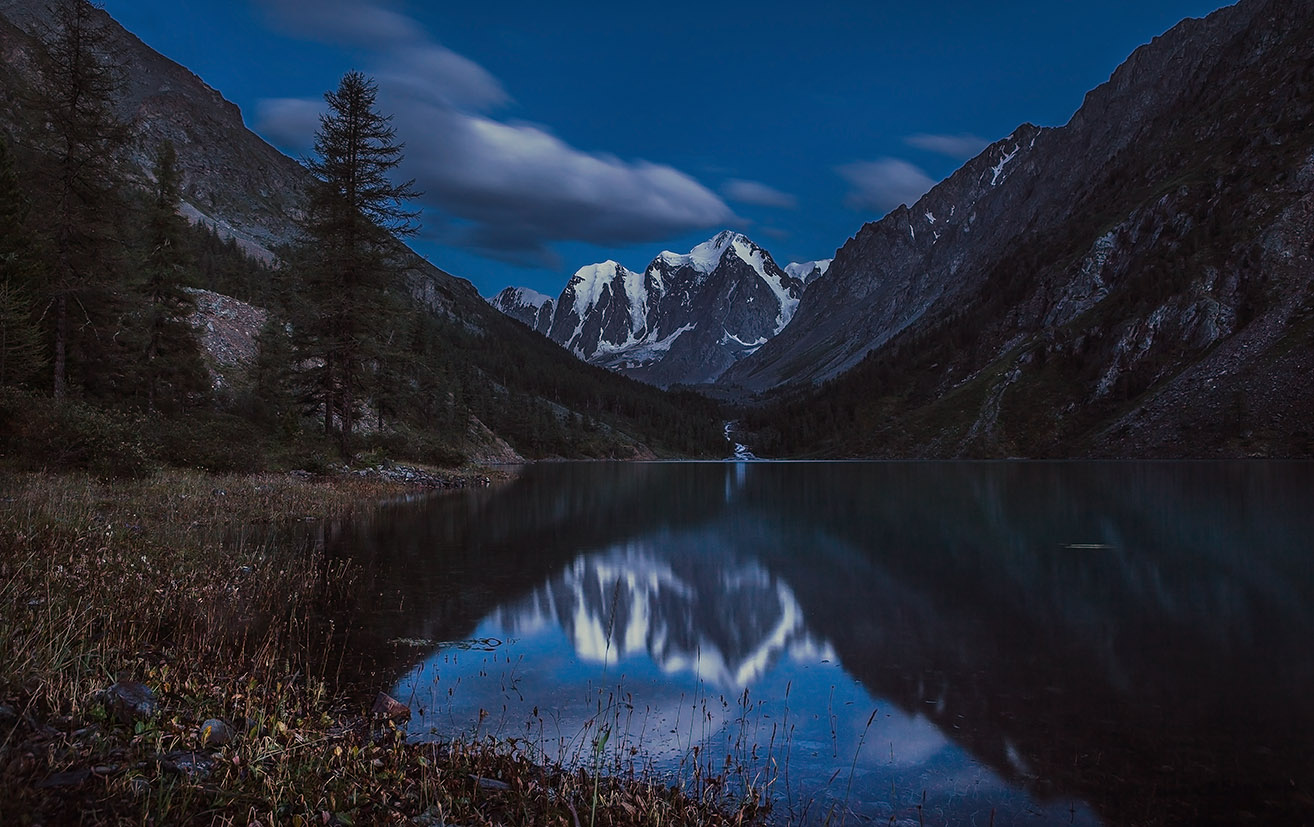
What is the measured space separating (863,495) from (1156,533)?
2159 cm

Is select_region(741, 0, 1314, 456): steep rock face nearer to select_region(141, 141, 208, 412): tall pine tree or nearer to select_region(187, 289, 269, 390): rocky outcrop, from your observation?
select_region(141, 141, 208, 412): tall pine tree

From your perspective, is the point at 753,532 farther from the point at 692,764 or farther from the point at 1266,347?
the point at 1266,347

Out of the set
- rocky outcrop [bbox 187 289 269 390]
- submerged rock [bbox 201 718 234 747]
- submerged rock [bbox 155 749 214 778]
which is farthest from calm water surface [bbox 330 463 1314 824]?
rocky outcrop [bbox 187 289 269 390]

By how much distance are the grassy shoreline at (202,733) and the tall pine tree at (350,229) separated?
28.3 m

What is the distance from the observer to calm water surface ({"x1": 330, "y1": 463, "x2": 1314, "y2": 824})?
6.85 m

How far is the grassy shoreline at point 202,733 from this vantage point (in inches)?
179

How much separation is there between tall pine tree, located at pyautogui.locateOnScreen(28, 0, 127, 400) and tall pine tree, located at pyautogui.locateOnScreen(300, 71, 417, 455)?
9262 millimetres

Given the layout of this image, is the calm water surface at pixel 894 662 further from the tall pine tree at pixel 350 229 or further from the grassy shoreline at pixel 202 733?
the tall pine tree at pixel 350 229

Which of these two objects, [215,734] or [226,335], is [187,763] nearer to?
[215,734]

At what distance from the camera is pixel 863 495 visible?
45219 millimetres

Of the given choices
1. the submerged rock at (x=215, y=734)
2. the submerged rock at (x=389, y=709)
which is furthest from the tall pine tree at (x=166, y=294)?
the submerged rock at (x=215, y=734)

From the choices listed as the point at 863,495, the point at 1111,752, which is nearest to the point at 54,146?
the point at 1111,752

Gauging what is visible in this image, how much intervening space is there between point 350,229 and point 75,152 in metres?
12.1

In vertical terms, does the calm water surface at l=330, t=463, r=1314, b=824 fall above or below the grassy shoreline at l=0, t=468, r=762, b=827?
below
